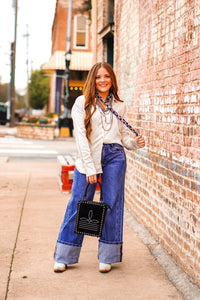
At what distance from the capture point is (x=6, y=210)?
6750 mm

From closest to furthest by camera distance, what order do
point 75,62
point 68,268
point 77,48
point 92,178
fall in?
point 92,178 → point 68,268 → point 75,62 → point 77,48

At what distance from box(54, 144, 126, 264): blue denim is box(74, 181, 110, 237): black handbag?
0.15 m

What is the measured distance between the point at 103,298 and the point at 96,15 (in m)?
8.64

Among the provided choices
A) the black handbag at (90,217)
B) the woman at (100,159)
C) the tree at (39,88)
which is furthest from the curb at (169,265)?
the tree at (39,88)

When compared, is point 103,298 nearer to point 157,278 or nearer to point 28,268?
point 157,278

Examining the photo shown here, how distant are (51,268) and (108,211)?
30.3 inches

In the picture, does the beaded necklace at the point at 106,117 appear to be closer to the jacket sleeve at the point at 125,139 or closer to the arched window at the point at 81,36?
the jacket sleeve at the point at 125,139

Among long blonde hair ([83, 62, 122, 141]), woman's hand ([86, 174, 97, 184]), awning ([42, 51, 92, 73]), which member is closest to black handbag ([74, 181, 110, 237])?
woman's hand ([86, 174, 97, 184])

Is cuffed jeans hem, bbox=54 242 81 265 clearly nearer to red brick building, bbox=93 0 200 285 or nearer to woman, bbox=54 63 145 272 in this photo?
woman, bbox=54 63 145 272

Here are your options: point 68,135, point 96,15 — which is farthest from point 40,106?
point 96,15

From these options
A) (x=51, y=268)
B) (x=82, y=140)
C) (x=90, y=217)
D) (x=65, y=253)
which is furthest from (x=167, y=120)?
(x=51, y=268)

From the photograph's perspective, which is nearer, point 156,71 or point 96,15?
point 156,71

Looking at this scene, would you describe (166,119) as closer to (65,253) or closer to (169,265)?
(169,265)

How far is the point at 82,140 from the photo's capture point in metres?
4.05
